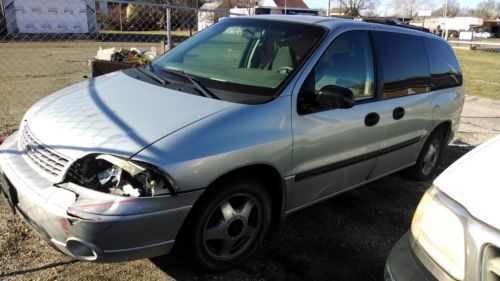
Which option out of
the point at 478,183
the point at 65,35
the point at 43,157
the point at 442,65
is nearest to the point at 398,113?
the point at 442,65

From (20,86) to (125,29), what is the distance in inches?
511

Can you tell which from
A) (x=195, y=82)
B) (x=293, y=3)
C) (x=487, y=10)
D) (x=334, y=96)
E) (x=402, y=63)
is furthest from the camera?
(x=487, y=10)

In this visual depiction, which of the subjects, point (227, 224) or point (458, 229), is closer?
point (458, 229)

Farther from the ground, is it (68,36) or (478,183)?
(478,183)

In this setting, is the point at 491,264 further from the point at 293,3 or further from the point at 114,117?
the point at 293,3

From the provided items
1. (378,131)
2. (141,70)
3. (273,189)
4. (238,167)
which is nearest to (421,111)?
(378,131)

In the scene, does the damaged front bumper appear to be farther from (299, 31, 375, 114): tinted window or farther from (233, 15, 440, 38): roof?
(233, 15, 440, 38): roof

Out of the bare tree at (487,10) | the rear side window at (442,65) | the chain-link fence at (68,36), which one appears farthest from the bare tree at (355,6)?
the bare tree at (487,10)

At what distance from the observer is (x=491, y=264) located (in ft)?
5.23

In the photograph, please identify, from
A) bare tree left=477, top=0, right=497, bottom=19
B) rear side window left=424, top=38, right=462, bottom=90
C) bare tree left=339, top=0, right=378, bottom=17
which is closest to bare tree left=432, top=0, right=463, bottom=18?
bare tree left=477, top=0, right=497, bottom=19

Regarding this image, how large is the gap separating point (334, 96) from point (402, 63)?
4.73ft

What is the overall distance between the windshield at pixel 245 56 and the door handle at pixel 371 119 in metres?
0.80

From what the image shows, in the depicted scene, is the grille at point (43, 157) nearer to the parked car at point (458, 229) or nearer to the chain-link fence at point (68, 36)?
the parked car at point (458, 229)

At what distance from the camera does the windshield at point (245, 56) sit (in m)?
3.19
